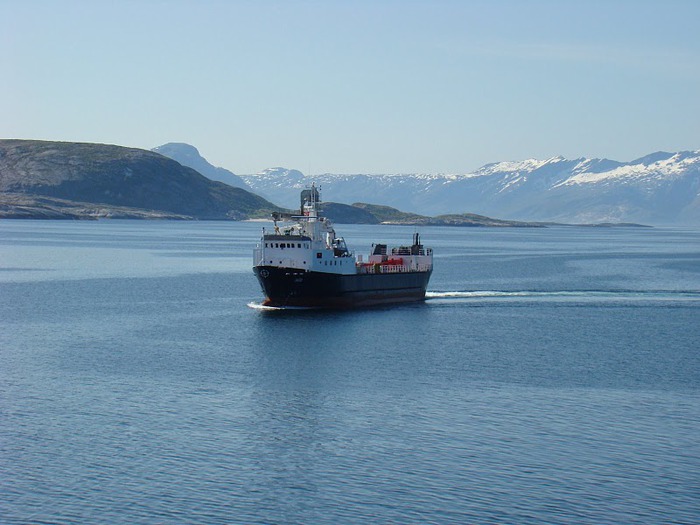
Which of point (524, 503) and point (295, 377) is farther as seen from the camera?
point (295, 377)

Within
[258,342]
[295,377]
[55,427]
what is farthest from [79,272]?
[55,427]

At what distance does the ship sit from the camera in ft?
307

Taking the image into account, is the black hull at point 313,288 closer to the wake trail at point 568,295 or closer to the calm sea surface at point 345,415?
the calm sea surface at point 345,415

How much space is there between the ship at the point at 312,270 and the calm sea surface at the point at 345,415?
2.86 m

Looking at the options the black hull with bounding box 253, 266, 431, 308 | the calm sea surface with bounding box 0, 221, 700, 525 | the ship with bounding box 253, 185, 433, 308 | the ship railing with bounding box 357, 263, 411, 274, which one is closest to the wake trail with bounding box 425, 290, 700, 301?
the ship railing with bounding box 357, 263, 411, 274

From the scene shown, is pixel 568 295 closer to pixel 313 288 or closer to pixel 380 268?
pixel 380 268

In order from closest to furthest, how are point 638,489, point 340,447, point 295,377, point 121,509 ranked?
point 121,509 < point 638,489 < point 340,447 < point 295,377

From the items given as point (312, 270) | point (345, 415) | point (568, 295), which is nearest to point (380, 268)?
point (312, 270)

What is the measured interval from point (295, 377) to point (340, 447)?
1609cm

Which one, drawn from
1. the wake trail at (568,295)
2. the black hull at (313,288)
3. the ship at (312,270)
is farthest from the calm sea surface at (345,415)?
the wake trail at (568,295)

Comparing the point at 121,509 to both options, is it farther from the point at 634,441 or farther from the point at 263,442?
the point at 634,441

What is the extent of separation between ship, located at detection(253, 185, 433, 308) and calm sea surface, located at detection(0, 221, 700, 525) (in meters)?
2.86

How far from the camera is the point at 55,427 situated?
48125 millimetres

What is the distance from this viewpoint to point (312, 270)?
93.7 m
